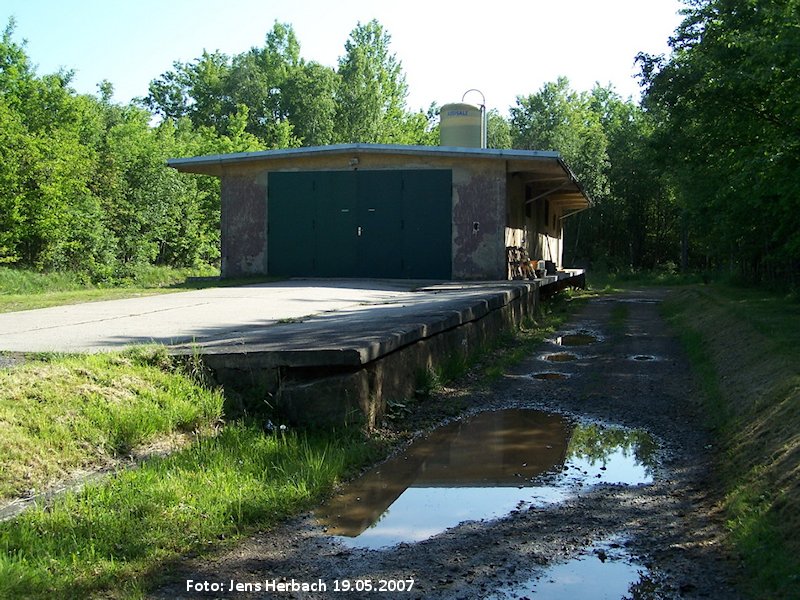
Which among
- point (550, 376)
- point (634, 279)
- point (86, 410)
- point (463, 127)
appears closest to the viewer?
point (86, 410)

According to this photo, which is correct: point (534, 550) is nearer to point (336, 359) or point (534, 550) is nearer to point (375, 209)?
point (336, 359)

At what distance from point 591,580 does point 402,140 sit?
190 ft

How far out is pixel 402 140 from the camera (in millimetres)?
60000

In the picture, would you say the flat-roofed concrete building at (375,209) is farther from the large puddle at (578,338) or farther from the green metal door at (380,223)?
the large puddle at (578,338)

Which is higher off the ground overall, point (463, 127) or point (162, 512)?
point (463, 127)

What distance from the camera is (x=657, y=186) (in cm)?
→ 4294

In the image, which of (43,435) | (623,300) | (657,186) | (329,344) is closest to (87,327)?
(329,344)

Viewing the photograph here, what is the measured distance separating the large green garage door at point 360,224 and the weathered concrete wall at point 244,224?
234 mm

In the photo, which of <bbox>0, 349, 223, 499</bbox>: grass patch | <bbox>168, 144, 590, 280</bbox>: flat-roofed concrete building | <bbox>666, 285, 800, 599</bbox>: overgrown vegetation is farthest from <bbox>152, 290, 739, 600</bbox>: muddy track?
<bbox>168, 144, 590, 280</bbox>: flat-roofed concrete building

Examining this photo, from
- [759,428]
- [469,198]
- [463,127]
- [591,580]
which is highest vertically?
[463,127]

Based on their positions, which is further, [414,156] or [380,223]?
[380,223]

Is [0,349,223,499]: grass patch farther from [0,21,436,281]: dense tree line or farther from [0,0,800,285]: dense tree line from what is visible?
[0,21,436,281]: dense tree line

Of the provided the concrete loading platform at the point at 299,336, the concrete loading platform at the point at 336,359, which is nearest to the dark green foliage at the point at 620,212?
the concrete loading platform at the point at 299,336

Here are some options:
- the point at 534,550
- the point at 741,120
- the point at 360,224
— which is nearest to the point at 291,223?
the point at 360,224
